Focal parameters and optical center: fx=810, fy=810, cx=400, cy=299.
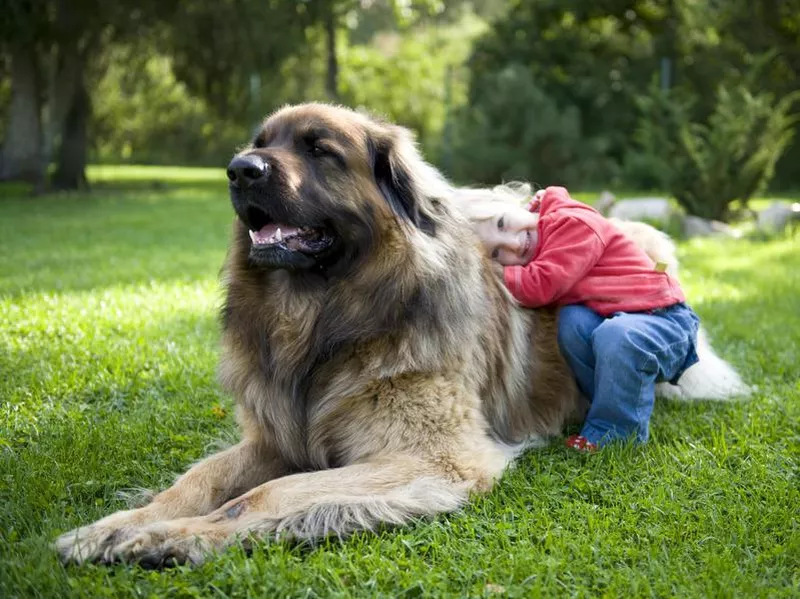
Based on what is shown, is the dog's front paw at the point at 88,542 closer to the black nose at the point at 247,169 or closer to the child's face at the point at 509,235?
the black nose at the point at 247,169

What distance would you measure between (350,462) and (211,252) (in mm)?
8144

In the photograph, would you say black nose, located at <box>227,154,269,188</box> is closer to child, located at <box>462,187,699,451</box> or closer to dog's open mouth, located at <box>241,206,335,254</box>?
dog's open mouth, located at <box>241,206,335,254</box>

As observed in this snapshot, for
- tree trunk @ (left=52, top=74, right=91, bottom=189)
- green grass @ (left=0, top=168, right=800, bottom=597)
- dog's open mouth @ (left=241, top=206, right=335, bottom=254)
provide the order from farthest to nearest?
tree trunk @ (left=52, top=74, right=91, bottom=189) < dog's open mouth @ (left=241, top=206, right=335, bottom=254) < green grass @ (left=0, top=168, right=800, bottom=597)

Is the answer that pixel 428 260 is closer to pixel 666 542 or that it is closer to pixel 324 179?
pixel 324 179

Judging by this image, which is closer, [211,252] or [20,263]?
[20,263]

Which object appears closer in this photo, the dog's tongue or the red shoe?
the dog's tongue

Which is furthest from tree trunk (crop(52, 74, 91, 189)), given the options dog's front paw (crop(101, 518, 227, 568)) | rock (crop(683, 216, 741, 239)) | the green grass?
dog's front paw (crop(101, 518, 227, 568))

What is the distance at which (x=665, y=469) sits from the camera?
363cm

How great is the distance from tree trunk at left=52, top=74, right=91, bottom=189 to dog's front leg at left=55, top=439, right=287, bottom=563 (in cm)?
2083

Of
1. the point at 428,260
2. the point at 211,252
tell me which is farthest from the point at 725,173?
the point at 428,260

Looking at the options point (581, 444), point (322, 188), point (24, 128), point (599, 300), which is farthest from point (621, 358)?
point (24, 128)

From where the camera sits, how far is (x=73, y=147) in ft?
74.3

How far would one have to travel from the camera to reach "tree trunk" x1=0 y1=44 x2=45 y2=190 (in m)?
20.3

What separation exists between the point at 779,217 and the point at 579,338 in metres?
10.3
